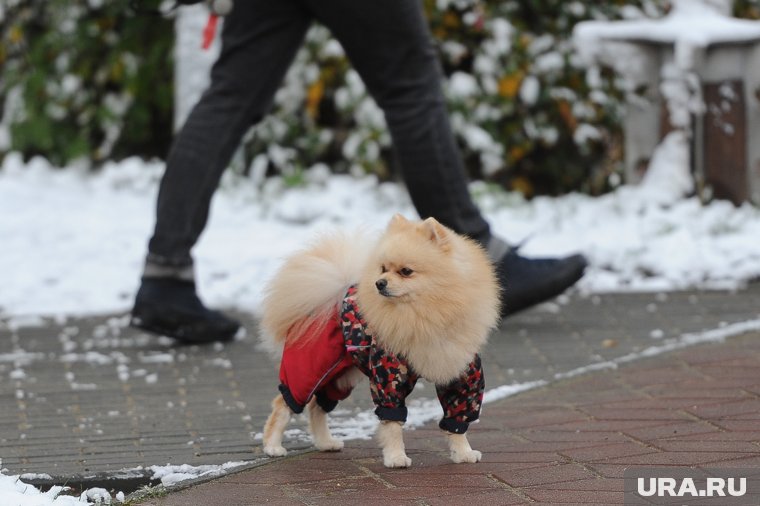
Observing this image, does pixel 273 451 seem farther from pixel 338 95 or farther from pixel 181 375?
pixel 338 95

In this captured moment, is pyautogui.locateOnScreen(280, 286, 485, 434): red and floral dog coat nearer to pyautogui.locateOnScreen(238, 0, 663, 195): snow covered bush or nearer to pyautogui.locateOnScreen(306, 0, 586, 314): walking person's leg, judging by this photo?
pyautogui.locateOnScreen(306, 0, 586, 314): walking person's leg

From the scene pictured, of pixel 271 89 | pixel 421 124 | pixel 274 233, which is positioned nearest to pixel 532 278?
pixel 421 124

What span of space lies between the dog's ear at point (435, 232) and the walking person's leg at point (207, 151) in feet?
5.47

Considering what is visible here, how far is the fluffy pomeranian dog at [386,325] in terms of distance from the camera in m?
3.21

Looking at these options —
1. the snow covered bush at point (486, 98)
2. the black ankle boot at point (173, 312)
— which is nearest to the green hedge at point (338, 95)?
the snow covered bush at point (486, 98)

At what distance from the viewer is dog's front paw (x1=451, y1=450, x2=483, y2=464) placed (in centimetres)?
337

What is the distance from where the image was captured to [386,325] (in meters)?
3.21


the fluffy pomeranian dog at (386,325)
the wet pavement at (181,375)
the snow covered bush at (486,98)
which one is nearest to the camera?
the fluffy pomeranian dog at (386,325)

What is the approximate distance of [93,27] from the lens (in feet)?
27.8

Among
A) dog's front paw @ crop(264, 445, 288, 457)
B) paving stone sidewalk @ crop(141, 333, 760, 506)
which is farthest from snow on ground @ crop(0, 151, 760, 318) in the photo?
dog's front paw @ crop(264, 445, 288, 457)

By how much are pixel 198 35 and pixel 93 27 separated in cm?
127

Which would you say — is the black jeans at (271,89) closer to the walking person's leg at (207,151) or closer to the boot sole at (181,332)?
the walking person's leg at (207,151)

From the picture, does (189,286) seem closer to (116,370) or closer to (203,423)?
(116,370)

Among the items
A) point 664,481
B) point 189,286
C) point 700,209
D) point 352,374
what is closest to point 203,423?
point 352,374
